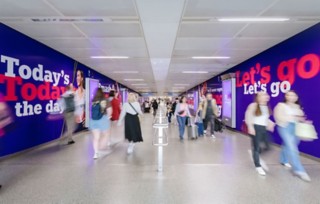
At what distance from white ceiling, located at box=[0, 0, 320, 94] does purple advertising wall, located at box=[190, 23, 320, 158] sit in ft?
0.98

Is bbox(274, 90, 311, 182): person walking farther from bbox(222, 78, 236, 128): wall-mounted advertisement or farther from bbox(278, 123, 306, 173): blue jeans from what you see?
bbox(222, 78, 236, 128): wall-mounted advertisement

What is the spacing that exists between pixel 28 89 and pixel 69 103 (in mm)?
1121

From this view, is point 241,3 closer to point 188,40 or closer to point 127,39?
point 188,40

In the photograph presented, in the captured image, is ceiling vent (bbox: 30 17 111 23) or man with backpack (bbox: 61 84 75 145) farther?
man with backpack (bbox: 61 84 75 145)

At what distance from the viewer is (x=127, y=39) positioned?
562 centimetres

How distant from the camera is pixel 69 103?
253 inches

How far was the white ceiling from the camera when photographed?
3668 mm

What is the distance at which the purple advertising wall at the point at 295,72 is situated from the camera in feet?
16.0

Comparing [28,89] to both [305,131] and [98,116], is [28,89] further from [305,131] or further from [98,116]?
[305,131]

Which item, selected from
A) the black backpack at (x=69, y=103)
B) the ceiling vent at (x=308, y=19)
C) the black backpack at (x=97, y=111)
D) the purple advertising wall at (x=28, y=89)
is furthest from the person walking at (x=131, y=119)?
the ceiling vent at (x=308, y=19)

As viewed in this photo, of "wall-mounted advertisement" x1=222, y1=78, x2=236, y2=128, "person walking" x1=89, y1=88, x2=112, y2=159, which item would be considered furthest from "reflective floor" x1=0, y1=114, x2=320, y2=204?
"wall-mounted advertisement" x1=222, y1=78, x2=236, y2=128

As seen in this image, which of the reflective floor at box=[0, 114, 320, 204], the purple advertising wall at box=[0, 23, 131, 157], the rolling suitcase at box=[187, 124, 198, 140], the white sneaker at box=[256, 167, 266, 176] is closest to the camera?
the reflective floor at box=[0, 114, 320, 204]

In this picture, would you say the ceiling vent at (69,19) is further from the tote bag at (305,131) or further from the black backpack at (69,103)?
the tote bag at (305,131)

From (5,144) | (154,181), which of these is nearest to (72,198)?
(154,181)
